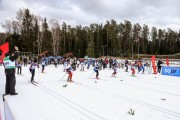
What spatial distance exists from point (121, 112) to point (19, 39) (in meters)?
58.6

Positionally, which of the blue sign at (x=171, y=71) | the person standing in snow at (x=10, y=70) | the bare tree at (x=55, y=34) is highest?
the bare tree at (x=55, y=34)

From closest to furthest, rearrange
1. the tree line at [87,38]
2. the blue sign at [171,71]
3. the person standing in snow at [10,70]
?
1. the person standing in snow at [10,70]
2. the blue sign at [171,71]
3. the tree line at [87,38]

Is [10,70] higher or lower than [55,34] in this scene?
lower

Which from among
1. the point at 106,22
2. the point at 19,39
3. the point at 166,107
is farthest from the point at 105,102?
the point at 106,22

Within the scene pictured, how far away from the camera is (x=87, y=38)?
85125 millimetres

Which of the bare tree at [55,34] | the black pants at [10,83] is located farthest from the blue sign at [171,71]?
the bare tree at [55,34]

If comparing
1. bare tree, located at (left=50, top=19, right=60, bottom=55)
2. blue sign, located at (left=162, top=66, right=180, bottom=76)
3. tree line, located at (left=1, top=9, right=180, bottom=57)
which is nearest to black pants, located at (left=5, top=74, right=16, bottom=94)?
blue sign, located at (left=162, top=66, right=180, bottom=76)

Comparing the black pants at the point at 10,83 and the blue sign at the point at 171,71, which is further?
the blue sign at the point at 171,71

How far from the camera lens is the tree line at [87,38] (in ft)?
214

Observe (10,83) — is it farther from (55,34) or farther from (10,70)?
(55,34)

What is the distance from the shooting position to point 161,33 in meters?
116

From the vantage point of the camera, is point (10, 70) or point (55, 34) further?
point (55, 34)

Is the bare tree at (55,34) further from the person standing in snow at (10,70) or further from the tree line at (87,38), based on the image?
the person standing in snow at (10,70)

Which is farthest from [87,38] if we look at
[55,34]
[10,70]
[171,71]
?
[10,70]
